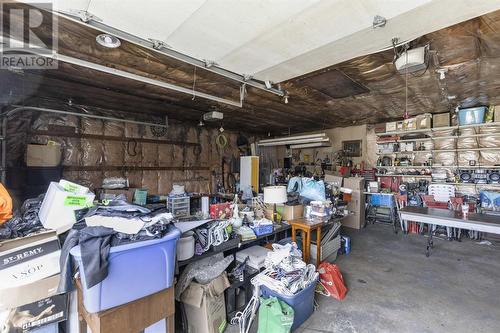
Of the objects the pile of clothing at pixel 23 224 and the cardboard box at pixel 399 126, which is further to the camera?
the cardboard box at pixel 399 126

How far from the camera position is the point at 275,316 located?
Answer: 1.84 metres

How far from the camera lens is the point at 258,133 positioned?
26.1 ft

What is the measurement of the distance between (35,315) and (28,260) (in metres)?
0.37

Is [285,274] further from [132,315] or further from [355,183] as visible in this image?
[355,183]

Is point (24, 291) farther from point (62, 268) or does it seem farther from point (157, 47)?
point (157, 47)

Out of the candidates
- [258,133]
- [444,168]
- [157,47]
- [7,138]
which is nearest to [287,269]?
[157,47]

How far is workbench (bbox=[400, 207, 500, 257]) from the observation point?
316 cm

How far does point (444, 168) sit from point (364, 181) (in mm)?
1664

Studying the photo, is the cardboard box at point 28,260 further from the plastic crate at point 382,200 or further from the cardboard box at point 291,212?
the plastic crate at point 382,200

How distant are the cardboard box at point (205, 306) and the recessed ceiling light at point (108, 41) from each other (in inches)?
89.3

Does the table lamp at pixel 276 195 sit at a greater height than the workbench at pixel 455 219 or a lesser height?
greater

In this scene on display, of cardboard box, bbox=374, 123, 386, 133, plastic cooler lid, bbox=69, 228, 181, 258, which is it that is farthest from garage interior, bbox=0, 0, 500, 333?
cardboard box, bbox=374, 123, 386, 133

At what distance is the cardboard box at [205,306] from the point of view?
1.89 m

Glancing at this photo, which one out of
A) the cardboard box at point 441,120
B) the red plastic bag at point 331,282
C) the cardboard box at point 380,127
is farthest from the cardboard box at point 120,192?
the cardboard box at point 441,120
